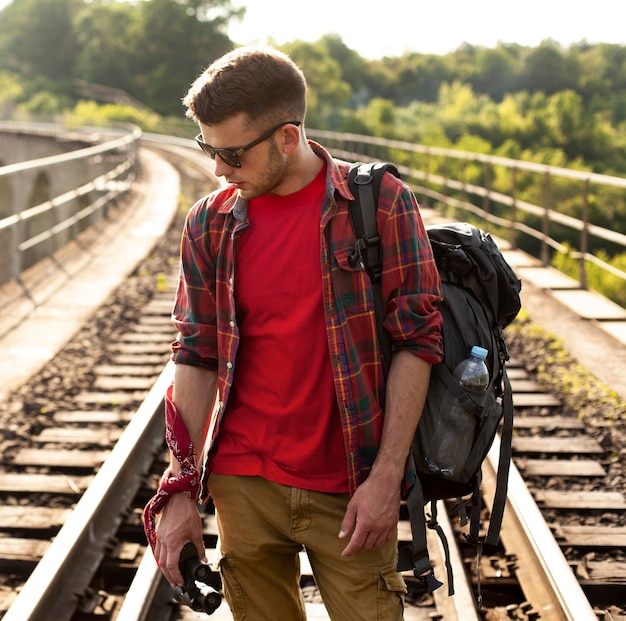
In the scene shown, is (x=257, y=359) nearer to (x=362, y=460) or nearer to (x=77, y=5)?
(x=362, y=460)

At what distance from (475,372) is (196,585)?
778 mm

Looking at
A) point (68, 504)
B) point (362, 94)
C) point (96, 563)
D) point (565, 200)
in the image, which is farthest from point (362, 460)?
point (362, 94)

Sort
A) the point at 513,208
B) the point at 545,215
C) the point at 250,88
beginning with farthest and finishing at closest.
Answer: the point at 513,208 < the point at 545,215 < the point at 250,88

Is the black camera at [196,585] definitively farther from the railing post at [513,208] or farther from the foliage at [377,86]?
the foliage at [377,86]

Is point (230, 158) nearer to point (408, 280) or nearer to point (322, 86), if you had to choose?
point (408, 280)

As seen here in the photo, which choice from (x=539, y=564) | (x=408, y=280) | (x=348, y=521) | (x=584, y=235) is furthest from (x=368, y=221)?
(x=584, y=235)

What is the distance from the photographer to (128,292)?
881cm

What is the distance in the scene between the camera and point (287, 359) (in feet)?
6.35

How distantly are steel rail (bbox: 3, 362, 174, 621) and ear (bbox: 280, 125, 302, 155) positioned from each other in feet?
5.98

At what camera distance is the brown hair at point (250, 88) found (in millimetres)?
1805

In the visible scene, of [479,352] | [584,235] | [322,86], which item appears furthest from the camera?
[322,86]

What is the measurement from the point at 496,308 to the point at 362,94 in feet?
384

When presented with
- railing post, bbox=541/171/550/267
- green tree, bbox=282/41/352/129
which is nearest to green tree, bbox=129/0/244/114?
green tree, bbox=282/41/352/129

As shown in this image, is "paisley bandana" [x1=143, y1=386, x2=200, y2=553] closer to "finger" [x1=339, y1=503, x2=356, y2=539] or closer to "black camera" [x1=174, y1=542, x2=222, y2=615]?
"black camera" [x1=174, y1=542, x2=222, y2=615]
